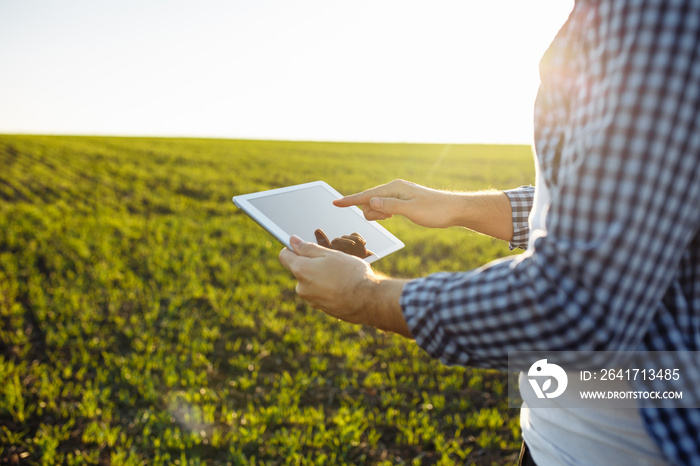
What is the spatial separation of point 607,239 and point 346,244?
93 centimetres

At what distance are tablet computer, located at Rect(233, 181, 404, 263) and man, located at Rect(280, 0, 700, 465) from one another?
0.71m

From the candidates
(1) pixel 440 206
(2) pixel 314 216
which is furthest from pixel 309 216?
(1) pixel 440 206

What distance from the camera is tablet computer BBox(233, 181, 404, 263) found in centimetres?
174

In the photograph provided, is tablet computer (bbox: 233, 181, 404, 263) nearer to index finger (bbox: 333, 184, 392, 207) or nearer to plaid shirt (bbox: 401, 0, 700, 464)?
index finger (bbox: 333, 184, 392, 207)

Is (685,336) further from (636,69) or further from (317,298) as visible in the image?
(317,298)

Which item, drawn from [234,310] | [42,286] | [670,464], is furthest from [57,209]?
[670,464]

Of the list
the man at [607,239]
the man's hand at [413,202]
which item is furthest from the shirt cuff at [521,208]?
the man at [607,239]

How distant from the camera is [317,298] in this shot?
128 cm

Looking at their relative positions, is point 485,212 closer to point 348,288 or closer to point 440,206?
point 440,206

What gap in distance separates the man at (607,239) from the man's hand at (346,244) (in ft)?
1.54

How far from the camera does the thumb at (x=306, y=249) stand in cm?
134

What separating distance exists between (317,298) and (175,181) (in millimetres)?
13023

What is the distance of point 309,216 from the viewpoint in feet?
6.10

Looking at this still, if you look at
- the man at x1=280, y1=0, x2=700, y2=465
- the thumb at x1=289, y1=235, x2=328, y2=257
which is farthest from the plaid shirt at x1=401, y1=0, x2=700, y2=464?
the thumb at x1=289, y1=235, x2=328, y2=257
